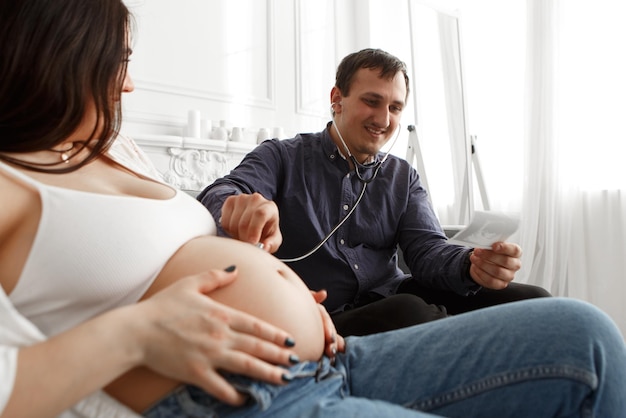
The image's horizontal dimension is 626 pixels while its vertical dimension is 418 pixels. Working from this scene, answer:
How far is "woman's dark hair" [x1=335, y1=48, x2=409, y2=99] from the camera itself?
1831 mm

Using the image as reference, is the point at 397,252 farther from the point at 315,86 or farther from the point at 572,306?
the point at 315,86

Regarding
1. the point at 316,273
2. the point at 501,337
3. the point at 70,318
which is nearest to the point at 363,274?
the point at 316,273

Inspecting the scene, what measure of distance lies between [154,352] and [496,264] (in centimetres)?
96

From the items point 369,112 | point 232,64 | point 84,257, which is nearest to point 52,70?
point 84,257

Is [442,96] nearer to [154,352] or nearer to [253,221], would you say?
[253,221]

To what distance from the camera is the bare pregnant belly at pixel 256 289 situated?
2.43ft

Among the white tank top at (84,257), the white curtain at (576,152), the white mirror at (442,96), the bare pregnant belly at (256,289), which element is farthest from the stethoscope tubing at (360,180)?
the white curtain at (576,152)

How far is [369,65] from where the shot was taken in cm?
185

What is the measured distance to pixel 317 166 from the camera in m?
1.72

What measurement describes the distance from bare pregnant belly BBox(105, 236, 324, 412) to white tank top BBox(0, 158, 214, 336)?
0.12 ft

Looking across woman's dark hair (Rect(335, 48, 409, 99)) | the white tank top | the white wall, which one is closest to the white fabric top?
the white tank top

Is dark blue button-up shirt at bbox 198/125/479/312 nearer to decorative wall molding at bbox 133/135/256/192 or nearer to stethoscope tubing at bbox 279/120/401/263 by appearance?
stethoscope tubing at bbox 279/120/401/263

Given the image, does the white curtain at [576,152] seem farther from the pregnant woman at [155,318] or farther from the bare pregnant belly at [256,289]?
the bare pregnant belly at [256,289]

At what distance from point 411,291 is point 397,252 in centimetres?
30
